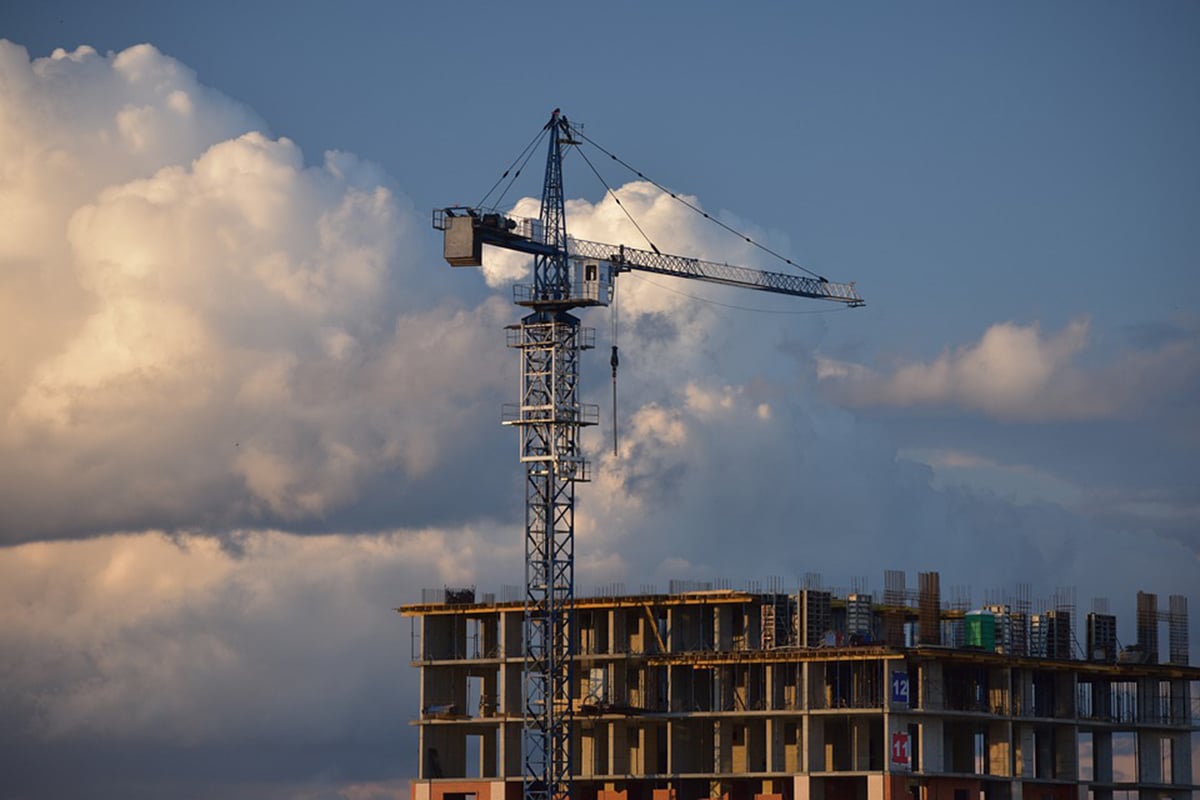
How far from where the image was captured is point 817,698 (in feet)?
550

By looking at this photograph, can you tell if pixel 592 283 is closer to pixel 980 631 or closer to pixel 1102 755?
pixel 980 631

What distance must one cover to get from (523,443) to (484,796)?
29809 mm

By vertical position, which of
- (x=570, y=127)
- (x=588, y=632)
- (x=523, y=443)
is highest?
(x=570, y=127)

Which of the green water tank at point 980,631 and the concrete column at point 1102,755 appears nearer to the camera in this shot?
the green water tank at point 980,631

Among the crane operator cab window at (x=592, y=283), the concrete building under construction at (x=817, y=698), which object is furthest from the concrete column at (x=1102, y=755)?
the crane operator cab window at (x=592, y=283)

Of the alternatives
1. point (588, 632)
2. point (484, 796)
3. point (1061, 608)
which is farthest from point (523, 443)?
point (1061, 608)

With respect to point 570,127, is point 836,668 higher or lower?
lower

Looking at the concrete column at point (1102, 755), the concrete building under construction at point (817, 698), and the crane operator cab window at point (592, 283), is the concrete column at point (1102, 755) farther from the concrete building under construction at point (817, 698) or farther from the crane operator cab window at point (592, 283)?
the crane operator cab window at point (592, 283)

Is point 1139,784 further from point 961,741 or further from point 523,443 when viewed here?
point 523,443

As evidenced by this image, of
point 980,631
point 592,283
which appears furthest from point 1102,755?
point 592,283

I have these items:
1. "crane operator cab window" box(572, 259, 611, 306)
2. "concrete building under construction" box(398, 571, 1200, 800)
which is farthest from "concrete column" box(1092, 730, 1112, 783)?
"crane operator cab window" box(572, 259, 611, 306)

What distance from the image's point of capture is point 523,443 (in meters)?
177

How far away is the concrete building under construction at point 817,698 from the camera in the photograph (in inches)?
6540

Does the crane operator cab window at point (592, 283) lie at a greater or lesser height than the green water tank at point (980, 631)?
greater
